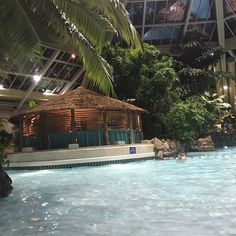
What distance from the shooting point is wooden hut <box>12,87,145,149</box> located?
16734 mm

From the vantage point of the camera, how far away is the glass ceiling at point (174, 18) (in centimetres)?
2852

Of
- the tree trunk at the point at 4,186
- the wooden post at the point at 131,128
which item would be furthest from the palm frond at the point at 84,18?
the wooden post at the point at 131,128

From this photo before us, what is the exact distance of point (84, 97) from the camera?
17.5m

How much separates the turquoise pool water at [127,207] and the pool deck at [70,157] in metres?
4.80

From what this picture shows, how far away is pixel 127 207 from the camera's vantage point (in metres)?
6.27

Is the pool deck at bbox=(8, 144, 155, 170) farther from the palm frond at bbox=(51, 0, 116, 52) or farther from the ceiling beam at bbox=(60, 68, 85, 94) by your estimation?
the ceiling beam at bbox=(60, 68, 85, 94)

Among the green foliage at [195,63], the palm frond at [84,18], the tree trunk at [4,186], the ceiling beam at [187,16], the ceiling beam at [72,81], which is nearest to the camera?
the palm frond at [84,18]

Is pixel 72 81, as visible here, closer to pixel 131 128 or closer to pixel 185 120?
pixel 185 120

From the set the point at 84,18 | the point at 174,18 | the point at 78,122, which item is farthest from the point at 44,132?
the point at 174,18

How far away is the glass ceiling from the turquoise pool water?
68.4ft

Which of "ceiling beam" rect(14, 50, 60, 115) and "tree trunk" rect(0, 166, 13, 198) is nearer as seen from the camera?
"tree trunk" rect(0, 166, 13, 198)

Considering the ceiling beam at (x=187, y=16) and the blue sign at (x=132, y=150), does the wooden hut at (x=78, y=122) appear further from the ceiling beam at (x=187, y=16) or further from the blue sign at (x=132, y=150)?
the ceiling beam at (x=187, y=16)

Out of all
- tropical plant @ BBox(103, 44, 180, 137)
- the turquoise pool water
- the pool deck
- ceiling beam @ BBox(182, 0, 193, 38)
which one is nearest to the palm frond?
the turquoise pool water

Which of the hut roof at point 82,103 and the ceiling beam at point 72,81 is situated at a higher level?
the ceiling beam at point 72,81
